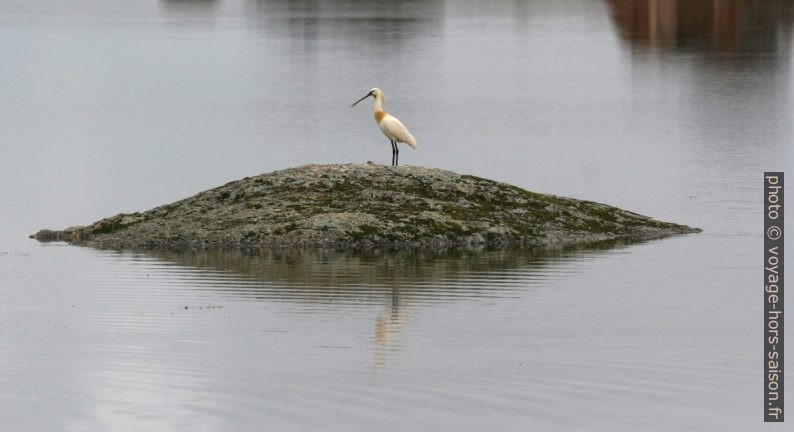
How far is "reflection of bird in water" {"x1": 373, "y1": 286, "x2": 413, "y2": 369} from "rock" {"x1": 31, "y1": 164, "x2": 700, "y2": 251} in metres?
5.58

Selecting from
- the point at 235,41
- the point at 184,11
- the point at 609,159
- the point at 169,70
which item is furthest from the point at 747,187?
the point at 184,11

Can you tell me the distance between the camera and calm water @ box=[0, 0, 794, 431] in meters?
20.9

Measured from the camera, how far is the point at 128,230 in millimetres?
35062

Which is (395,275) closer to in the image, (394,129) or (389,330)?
(389,330)

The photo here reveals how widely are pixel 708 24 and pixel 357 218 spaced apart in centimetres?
11360

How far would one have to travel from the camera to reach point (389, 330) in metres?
25.1

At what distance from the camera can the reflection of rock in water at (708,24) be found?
121m

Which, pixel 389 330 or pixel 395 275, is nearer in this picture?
pixel 389 330

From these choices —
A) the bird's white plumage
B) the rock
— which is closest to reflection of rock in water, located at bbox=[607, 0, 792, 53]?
the bird's white plumage

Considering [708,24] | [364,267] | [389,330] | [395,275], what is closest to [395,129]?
[364,267]

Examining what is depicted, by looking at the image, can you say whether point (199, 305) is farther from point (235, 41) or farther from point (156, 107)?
point (235, 41)

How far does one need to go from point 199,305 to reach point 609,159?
1190 inches

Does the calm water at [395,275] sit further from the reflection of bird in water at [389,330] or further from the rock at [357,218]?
the rock at [357,218]

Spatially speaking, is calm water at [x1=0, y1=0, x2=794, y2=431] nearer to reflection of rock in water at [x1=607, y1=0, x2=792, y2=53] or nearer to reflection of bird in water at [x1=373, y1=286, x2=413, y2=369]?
reflection of bird in water at [x1=373, y1=286, x2=413, y2=369]
